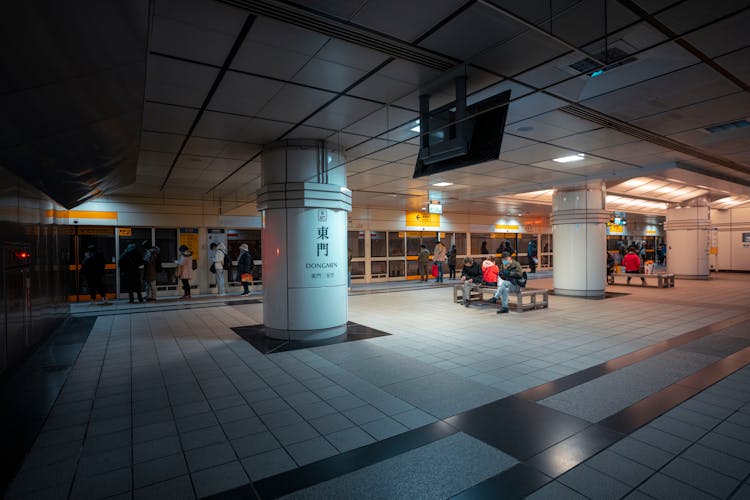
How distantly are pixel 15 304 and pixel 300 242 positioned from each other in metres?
3.87

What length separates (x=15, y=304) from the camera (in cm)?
524

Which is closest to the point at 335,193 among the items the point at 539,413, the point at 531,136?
the point at 531,136

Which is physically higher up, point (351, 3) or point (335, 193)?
point (351, 3)

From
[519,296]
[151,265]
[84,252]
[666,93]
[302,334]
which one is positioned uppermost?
[666,93]

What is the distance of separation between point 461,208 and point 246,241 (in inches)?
370

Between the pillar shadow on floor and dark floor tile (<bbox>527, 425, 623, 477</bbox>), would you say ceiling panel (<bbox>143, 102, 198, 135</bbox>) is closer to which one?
the pillar shadow on floor

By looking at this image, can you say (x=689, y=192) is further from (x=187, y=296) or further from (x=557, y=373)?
(x=187, y=296)

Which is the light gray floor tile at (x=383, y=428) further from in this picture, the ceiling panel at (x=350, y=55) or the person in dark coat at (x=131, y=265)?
the person in dark coat at (x=131, y=265)

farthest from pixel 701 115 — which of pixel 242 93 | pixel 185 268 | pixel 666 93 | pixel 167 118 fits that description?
pixel 185 268

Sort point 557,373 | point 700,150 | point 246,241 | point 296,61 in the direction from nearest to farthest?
point 296,61
point 557,373
point 700,150
point 246,241

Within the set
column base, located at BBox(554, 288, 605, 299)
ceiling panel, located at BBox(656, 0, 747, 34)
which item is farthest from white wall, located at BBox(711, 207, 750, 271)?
ceiling panel, located at BBox(656, 0, 747, 34)

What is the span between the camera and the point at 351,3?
297 centimetres

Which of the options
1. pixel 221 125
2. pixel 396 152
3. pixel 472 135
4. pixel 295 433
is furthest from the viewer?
pixel 396 152

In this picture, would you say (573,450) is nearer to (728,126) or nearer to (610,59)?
(610,59)
